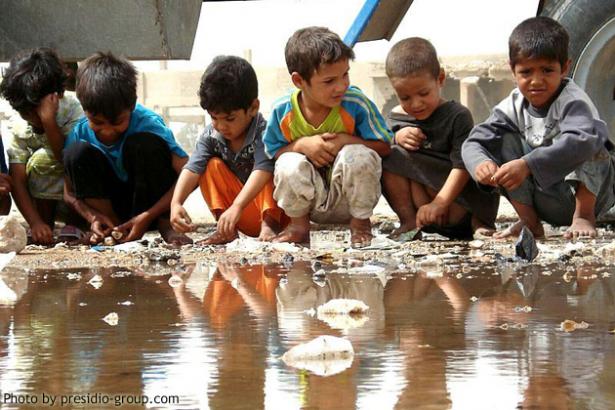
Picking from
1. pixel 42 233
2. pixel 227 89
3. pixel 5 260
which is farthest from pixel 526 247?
pixel 42 233

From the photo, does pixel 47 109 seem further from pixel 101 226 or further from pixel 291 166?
pixel 291 166

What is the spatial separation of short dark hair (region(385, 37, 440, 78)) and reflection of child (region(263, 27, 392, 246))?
0.20m

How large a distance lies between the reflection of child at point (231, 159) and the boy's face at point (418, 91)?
67 cm

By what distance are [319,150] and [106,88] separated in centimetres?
102

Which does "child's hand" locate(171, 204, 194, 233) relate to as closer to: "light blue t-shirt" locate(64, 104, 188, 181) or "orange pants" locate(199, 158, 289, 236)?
"orange pants" locate(199, 158, 289, 236)

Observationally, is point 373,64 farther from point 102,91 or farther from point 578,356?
point 578,356

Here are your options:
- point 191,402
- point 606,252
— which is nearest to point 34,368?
point 191,402

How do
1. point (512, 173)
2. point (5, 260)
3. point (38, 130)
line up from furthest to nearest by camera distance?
point (38, 130) → point (512, 173) → point (5, 260)

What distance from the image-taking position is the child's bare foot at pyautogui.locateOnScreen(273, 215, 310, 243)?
4.68 metres

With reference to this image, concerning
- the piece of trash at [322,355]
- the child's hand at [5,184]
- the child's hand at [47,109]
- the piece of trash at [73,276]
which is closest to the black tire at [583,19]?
the child's hand at [47,109]

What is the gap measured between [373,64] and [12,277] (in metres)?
14.7

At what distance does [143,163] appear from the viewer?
4883mm

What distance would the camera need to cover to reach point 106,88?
15.8 ft

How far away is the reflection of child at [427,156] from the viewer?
15.6 ft
